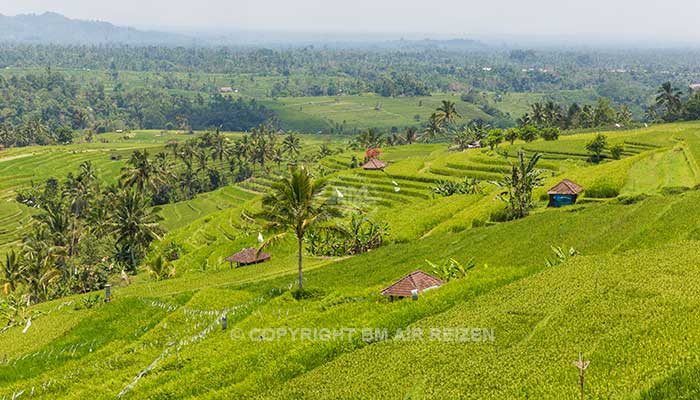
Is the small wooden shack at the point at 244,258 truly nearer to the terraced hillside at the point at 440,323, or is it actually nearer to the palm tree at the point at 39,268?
the terraced hillside at the point at 440,323

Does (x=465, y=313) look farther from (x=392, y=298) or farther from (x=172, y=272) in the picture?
(x=172, y=272)

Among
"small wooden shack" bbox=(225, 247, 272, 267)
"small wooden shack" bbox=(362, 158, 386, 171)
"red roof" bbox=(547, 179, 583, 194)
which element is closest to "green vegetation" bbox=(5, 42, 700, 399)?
"small wooden shack" bbox=(225, 247, 272, 267)

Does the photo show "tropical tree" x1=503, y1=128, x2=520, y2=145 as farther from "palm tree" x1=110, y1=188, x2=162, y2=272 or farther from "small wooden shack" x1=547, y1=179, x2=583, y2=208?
"palm tree" x1=110, y1=188, x2=162, y2=272

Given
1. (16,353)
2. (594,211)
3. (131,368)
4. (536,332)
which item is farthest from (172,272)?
(536,332)

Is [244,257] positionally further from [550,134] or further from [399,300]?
[550,134]

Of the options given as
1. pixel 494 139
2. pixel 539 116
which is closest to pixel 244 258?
pixel 494 139
